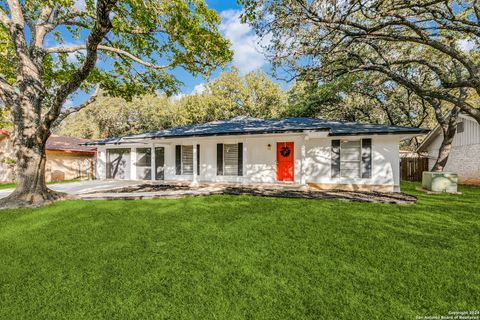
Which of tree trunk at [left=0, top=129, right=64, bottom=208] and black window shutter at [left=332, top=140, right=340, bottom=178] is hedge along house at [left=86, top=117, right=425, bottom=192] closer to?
black window shutter at [left=332, top=140, right=340, bottom=178]

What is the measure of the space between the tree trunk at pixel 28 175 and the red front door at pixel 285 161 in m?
8.95

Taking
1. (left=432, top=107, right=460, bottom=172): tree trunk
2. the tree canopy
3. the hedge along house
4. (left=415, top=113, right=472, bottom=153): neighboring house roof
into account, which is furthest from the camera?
the tree canopy

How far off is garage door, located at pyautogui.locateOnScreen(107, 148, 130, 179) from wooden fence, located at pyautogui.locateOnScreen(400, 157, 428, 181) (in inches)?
754

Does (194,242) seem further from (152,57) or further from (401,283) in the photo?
(152,57)

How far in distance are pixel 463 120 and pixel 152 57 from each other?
59.4 feet

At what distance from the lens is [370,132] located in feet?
28.9

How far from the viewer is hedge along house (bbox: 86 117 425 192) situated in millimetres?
9055

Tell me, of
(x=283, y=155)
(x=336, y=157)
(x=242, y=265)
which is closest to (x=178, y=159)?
(x=283, y=155)

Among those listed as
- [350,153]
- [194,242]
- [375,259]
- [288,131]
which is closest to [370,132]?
[350,153]

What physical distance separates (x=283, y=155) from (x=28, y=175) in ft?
31.6

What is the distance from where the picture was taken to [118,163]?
14.0 m

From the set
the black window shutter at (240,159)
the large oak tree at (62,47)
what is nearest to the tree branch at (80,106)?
the large oak tree at (62,47)

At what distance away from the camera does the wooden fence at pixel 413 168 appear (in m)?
15.2

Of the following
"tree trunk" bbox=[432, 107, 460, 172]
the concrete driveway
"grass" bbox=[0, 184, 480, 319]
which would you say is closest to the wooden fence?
"tree trunk" bbox=[432, 107, 460, 172]
